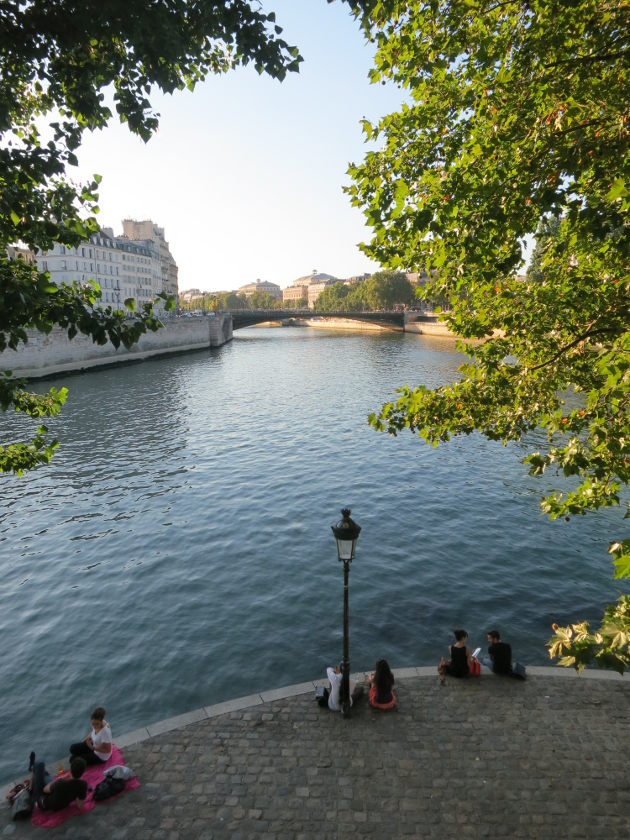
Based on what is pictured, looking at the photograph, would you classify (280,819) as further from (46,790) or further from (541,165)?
(541,165)

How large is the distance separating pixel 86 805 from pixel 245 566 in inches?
392

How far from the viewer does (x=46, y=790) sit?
8.40 metres

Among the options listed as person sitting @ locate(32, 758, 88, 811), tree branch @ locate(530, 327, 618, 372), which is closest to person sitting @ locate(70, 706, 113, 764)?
person sitting @ locate(32, 758, 88, 811)

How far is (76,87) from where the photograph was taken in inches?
298

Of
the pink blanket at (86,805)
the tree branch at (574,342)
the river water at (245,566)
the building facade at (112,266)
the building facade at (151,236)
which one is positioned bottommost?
the river water at (245,566)

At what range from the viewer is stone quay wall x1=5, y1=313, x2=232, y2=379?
53688mm

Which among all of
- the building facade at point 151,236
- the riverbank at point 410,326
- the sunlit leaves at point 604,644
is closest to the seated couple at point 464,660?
the sunlit leaves at point 604,644

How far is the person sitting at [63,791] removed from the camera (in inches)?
326

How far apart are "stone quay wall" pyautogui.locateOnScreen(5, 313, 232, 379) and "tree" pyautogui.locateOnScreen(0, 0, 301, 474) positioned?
24293 mm

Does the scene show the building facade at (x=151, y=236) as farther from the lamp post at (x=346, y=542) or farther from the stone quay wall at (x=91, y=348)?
the lamp post at (x=346, y=542)

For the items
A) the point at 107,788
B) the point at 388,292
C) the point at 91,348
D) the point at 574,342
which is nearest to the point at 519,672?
the point at 574,342

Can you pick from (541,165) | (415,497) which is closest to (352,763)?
(541,165)

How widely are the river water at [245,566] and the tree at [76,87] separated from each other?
7.67 metres

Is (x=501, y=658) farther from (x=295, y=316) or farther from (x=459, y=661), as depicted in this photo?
(x=295, y=316)
